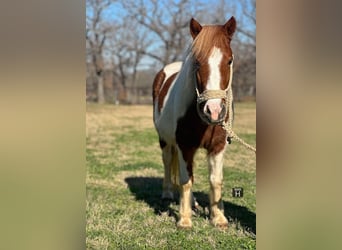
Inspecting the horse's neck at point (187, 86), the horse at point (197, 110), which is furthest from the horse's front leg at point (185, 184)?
the horse's neck at point (187, 86)

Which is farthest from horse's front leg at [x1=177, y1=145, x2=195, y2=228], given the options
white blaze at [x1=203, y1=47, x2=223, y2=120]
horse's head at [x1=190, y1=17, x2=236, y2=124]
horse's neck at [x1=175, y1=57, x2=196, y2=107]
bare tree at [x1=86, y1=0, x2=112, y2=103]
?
bare tree at [x1=86, y1=0, x2=112, y2=103]

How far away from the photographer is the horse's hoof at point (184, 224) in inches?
98.8

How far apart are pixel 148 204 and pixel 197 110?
130 centimetres

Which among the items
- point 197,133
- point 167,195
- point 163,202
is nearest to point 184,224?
point 197,133

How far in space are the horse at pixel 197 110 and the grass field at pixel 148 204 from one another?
0.17 meters

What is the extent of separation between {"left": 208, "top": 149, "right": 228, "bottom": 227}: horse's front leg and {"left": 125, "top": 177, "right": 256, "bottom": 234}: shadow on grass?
13cm

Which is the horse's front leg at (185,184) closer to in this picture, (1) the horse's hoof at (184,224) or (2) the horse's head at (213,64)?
(1) the horse's hoof at (184,224)

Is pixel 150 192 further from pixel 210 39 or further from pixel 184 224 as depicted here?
pixel 210 39

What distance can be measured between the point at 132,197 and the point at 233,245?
1484 millimetres

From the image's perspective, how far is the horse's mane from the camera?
1.89m

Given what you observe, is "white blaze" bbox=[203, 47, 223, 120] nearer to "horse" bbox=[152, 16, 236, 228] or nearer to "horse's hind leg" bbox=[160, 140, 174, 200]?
"horse" bbox=[152, 16, 236, 228]

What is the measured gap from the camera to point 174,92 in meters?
2.78
